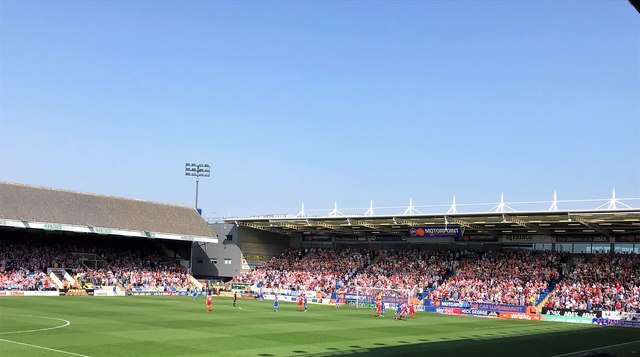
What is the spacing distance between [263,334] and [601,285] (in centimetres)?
3119

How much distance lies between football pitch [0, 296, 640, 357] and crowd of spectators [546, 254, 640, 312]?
508 centimetres

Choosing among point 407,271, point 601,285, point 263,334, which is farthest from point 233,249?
point 263,334

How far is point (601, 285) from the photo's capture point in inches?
1997

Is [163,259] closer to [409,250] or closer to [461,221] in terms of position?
[409,250]

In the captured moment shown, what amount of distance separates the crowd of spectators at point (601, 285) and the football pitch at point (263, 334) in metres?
5.08

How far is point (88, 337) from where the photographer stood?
26.9 meters

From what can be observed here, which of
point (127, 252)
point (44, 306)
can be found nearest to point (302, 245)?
point (127, 252)

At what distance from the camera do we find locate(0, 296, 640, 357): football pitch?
81.5ft

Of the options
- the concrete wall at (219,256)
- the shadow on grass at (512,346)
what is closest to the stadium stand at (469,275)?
the concrete wall at (219,256)

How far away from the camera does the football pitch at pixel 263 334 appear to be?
24.8 m

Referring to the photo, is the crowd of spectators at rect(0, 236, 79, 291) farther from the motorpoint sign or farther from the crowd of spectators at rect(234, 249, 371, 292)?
the motorpoint sign

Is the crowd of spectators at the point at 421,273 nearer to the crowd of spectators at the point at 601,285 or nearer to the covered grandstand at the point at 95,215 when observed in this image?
the crowd of spectators at the point at 601,285

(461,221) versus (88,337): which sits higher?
(461,221)

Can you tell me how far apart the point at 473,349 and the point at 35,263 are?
4570 cm
